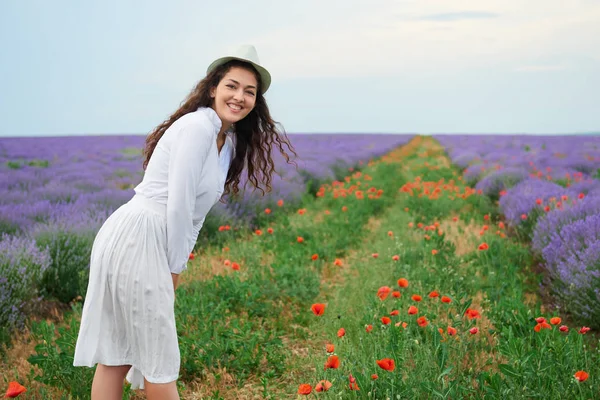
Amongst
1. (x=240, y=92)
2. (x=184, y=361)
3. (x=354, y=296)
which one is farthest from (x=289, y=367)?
(x=240, y=92)

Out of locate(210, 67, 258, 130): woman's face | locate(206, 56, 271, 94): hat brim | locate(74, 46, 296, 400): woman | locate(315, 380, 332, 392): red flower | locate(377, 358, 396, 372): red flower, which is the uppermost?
locate(206, 56, 271, 94): hat brim

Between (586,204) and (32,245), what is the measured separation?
17.4ft

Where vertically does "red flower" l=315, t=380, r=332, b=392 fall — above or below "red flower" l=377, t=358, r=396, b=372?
below

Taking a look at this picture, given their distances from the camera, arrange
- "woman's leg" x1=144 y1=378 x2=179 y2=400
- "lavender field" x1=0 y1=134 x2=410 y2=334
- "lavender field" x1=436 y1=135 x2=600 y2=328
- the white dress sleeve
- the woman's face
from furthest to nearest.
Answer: "lavender field" x1=0 y1=134 x2=410 y2=334
"lavender field" x1=436 y1=135 x2=600 y2=328
the woman's face
"woman's leg" x1=144 y1=378 x2=179 y2=400
the white dress sleeve

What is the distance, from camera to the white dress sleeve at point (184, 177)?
6.74 feet

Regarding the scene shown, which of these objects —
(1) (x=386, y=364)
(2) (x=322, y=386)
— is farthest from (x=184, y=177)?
(1) (x=386, y=364)

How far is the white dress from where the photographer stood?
82.4 inches

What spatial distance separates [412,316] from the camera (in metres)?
3.35

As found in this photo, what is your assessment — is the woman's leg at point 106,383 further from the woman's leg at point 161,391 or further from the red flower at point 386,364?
the red flower at point 386,364

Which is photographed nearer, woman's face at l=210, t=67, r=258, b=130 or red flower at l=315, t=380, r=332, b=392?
red flower at l=315, t=380, r=332, b=392

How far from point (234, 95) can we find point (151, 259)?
855 mm

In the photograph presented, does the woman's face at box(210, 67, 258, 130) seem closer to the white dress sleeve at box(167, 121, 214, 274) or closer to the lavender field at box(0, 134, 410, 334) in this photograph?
the white dress sleeve at box(167, 121, 214, 274)

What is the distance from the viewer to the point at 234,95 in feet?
7.86

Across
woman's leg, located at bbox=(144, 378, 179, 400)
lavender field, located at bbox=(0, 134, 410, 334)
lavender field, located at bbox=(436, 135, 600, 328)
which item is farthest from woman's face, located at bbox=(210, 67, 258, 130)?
lavender field, located at bbox=(436, 135, 600, 328)
